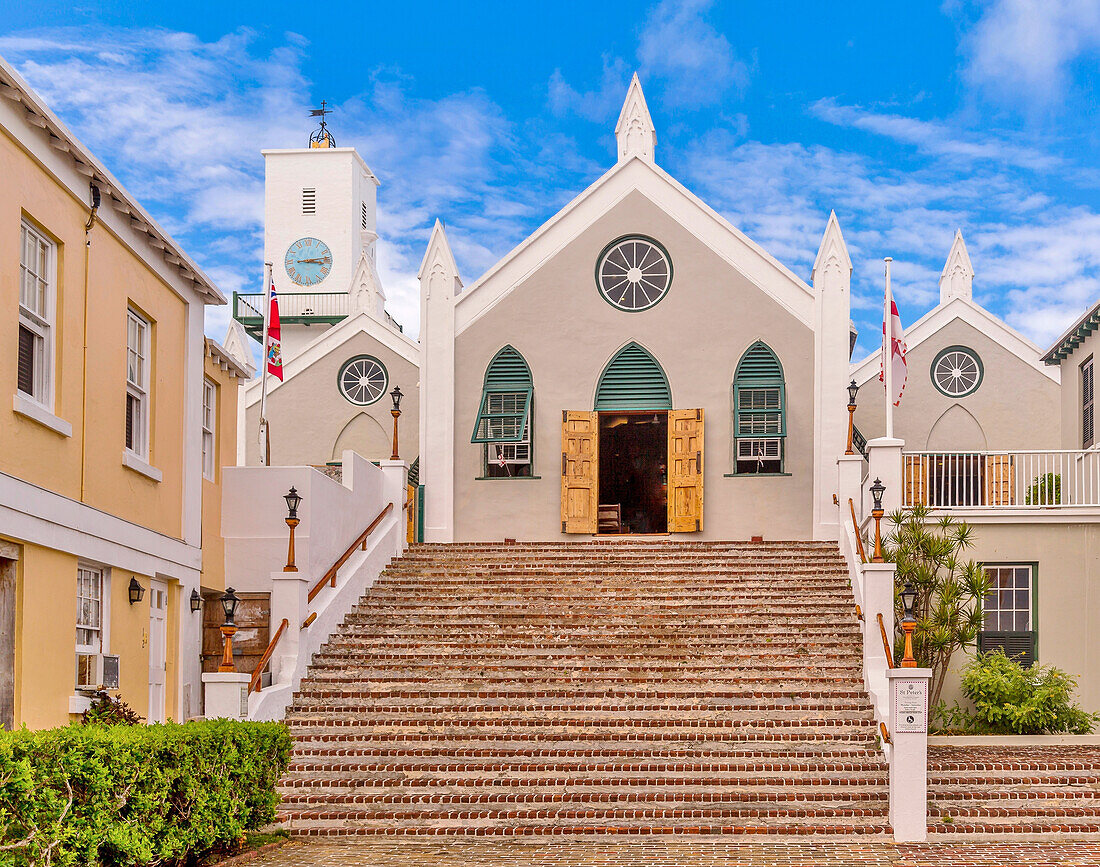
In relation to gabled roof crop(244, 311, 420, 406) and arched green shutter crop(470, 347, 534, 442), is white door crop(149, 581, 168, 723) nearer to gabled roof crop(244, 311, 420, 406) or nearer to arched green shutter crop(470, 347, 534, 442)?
arched green shutter crop(470, 347, 534, 442)

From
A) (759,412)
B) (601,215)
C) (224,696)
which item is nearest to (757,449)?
(759,412)

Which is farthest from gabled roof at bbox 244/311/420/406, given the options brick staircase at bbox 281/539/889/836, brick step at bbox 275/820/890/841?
brick step at bbox 275/820/890/841

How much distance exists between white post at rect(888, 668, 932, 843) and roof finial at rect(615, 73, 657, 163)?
1403cm

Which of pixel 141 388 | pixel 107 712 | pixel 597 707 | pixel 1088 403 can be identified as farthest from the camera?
pixel 1088 403

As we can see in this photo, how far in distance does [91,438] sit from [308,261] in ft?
81.2

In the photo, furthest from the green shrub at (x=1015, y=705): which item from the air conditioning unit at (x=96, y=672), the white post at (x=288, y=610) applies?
the air conditioning unit at (x=96, y=672)

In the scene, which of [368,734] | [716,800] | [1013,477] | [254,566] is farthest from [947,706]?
[254,566]

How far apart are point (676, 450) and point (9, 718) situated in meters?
14.1

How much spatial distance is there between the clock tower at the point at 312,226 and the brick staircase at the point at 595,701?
17056 millimetres

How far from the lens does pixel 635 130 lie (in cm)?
2492

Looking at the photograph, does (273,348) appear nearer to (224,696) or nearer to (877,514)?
(224,696)

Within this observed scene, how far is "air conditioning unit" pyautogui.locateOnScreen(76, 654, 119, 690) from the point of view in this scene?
1296 cm

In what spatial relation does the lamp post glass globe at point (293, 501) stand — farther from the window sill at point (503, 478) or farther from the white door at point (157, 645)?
the window sill at point (503, 478)

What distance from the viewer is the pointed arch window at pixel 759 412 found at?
23281 millimetres
